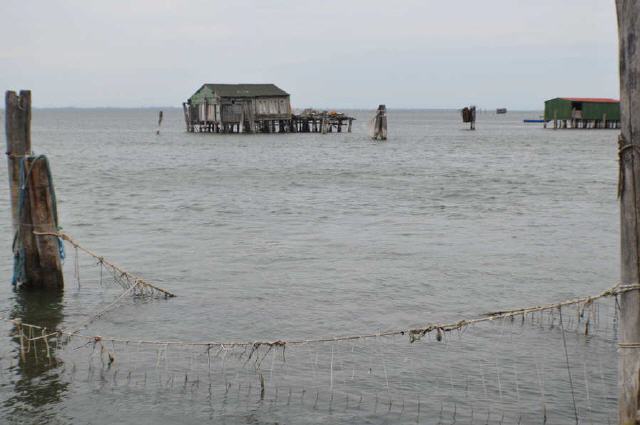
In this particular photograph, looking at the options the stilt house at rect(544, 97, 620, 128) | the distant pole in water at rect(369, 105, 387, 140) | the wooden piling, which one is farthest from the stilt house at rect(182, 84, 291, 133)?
the wooden piling

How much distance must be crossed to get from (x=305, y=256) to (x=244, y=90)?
61119mm

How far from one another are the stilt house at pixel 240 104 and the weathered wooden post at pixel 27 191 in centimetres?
6417

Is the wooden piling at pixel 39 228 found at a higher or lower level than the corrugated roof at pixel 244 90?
lower

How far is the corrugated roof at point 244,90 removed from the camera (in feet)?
249

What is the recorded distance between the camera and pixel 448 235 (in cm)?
2030

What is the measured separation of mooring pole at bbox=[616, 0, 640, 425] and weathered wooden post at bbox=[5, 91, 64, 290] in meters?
9.25

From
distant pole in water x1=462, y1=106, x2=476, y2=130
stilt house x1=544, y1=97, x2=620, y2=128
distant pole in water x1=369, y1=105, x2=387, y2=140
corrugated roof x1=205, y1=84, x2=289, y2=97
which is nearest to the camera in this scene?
corrugated roof x1=205, y1=84, x2=289, y2=97

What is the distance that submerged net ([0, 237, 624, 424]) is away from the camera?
28.8 feet

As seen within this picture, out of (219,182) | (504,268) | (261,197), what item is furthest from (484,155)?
(504,268)

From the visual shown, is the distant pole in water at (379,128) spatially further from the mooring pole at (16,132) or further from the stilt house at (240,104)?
the mooring pole at (16,132)

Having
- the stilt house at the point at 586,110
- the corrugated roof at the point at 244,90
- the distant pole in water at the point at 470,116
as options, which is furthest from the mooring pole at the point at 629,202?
the distant pole in water at the point at 470,116

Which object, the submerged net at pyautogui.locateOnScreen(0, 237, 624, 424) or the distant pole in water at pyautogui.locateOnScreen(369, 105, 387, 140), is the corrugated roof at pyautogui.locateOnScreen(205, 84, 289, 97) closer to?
the distant pole in water at pyautogui.locateOnScreen(369, 105, 387, 140)

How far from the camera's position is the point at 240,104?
256 feet

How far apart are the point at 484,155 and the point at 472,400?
162 feet
